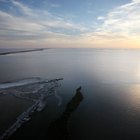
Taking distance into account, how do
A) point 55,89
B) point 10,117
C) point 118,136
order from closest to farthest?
1. point 118,136
2. point 10,117
3. point 55,89

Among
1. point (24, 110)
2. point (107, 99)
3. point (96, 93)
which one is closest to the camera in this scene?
point (24, 110)

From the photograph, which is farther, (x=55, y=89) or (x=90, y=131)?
(x=55, y=89)

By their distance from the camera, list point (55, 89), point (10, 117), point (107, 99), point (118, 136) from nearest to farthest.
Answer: point (118, 136) → point (10, 117) → point (107, 99) → point (55, 89)

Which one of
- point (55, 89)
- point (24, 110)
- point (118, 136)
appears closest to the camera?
point (118, 136)

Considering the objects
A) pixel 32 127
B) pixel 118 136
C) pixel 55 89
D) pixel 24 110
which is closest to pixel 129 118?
pixel 118 136

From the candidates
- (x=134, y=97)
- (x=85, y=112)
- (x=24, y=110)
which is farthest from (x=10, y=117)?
(x=134, y=97)

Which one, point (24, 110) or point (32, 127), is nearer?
point (32, 127)

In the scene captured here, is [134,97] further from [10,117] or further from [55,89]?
[10,117]

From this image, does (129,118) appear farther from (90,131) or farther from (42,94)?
(42,94)

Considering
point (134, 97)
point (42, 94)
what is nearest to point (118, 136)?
point (134, 97)
